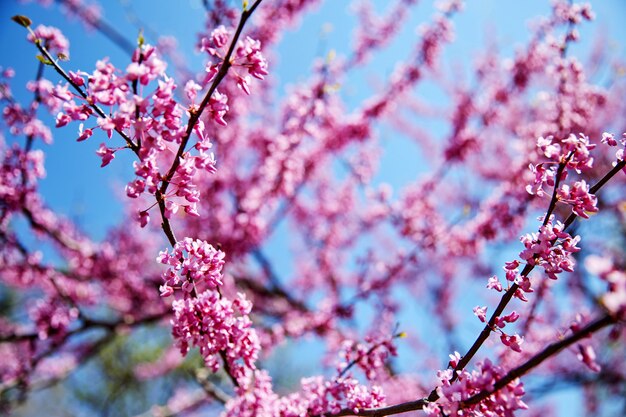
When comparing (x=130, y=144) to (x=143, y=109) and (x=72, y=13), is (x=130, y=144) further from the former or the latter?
(x=72, y=13)

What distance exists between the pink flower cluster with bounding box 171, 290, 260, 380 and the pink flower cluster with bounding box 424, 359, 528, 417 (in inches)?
40.5

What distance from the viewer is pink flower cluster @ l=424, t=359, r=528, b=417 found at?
5.41ft

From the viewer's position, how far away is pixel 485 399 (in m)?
1.79

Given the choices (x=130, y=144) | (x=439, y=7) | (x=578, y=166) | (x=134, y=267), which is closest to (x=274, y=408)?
(x=130, y=144)

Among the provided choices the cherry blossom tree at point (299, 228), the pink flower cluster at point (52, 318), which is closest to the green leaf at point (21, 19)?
the cherry blossom tree at point (299, 228)

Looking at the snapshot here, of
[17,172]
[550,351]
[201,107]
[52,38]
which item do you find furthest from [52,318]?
[550,351]

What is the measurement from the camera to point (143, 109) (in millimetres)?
1719

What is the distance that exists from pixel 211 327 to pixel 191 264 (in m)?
0.36

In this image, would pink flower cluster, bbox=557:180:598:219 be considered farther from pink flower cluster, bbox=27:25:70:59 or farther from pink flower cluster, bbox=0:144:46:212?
pink flower cluster, bbox=0:144:46:212

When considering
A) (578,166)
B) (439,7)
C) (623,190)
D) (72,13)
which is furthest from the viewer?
(623,190)

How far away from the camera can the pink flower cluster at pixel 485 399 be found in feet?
5.41

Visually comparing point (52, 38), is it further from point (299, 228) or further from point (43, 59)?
point (299, 228)

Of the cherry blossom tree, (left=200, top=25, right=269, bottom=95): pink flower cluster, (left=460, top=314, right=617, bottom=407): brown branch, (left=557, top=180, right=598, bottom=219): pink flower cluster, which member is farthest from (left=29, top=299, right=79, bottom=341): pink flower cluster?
(left=557, top=180, right=598, bottom=219): pink flower cluster

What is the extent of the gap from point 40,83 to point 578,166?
354 centimetres
